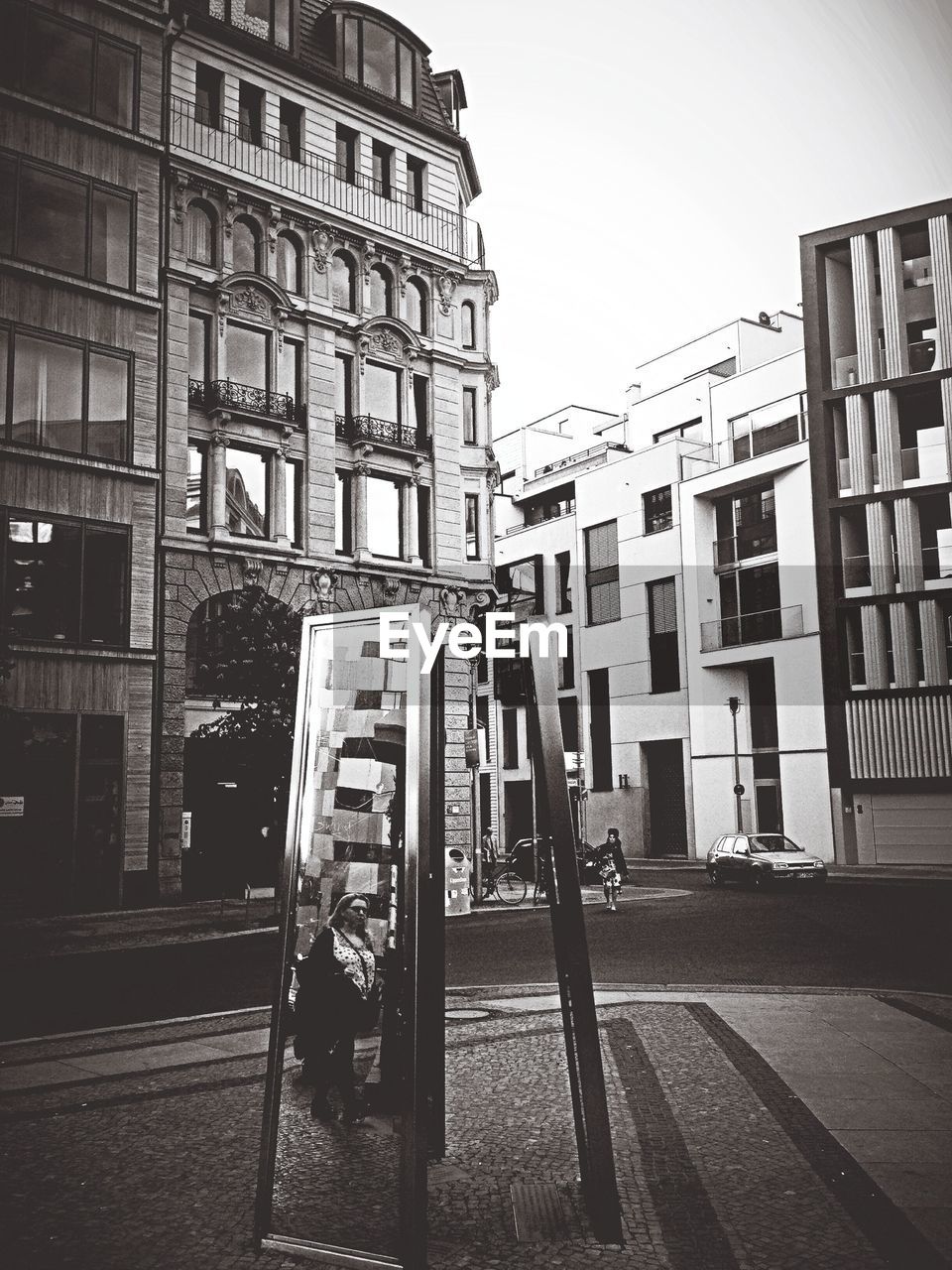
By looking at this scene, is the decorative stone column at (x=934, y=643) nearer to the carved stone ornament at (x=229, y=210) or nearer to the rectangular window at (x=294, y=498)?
the rectangular window at (x=294, y=498)

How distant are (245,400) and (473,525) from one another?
6.79 m

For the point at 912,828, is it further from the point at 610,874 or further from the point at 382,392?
the point at 382,392

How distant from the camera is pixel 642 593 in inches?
1432

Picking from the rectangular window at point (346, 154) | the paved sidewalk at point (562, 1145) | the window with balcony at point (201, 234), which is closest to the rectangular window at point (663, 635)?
the rectangular window at point (346, 154)

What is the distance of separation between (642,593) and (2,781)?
23373mm

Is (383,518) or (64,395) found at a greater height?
(64,395)

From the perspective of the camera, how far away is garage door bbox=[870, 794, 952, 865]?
2859 centimetres

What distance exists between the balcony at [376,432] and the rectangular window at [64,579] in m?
5.64

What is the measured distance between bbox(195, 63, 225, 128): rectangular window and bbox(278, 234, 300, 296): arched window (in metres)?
2.62

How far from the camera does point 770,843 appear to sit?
23344mm

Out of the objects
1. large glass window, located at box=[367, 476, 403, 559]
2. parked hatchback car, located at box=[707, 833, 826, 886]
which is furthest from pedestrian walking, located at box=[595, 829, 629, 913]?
large glass window, located at box=[367, 476, 403, 559]

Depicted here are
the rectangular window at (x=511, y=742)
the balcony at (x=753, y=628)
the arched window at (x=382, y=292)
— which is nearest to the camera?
the arched window at (x=382, y=292)

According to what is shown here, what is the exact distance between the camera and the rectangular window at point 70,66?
19.4m

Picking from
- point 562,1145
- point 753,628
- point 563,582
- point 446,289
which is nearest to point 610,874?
point 562,1145
